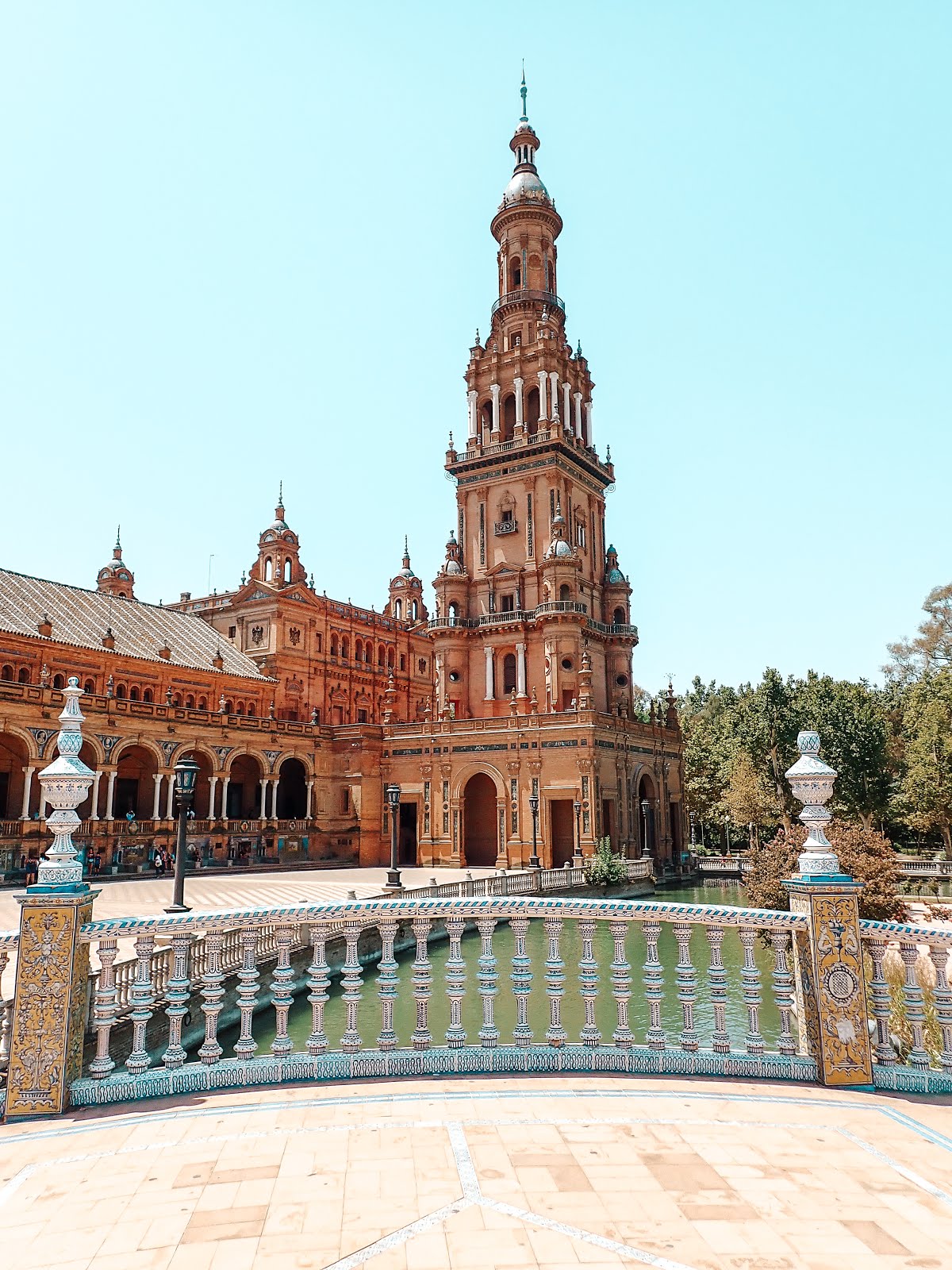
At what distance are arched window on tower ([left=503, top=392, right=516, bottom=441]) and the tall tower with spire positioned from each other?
0.06 m

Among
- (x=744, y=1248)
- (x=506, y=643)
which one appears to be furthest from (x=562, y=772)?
(x=744, y=1248)

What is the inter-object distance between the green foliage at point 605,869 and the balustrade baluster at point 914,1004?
90.9 feet

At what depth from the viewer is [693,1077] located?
20.1 ft

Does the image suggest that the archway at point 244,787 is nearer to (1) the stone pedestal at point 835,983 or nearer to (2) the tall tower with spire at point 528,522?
(2) the tall tower with spire at point 528,522

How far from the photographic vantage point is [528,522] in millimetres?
43344

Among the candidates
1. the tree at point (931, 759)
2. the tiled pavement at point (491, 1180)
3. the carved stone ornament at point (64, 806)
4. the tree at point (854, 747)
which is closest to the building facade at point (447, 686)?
the tree at point (854, 747)

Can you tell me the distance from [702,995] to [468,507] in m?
33.0

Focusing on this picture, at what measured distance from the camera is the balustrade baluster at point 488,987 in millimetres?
6227

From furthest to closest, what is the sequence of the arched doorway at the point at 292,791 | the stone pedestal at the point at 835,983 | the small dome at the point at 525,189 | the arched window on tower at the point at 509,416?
the small dome at the point at 525,189, the arched window on tower at the point at 509,416, the arched doorway at the point at 292,791, the stone pedestal at the point at 835,983

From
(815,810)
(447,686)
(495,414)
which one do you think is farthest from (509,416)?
(815,810)

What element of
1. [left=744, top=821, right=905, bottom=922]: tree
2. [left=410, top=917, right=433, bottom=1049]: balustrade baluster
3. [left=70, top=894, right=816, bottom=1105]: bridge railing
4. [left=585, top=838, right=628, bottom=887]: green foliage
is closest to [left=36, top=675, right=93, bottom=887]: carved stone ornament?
[left=70, top=894, right=816, bottom=1105]: bridge railing

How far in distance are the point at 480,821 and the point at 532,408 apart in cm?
2245

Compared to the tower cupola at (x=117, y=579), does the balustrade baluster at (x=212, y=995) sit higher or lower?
lower

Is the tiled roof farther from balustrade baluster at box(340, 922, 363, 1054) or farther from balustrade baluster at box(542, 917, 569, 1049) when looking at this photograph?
balustrade baluster at box(542, 917, 569, 1049)
